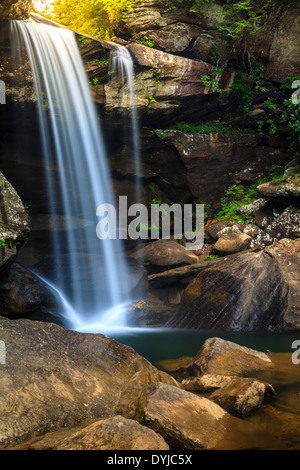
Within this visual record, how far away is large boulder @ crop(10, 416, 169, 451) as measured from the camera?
3.02m

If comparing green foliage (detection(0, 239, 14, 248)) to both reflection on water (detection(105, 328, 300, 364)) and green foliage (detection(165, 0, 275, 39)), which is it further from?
green foliage (detection(165, 0, 275, 39))

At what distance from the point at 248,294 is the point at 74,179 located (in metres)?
7.64

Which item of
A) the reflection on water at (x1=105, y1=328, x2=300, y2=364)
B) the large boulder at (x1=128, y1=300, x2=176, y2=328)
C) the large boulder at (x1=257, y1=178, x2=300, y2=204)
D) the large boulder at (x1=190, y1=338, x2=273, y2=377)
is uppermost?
the large boulder at (x1=257, y1=178, x2=300, y2=204)

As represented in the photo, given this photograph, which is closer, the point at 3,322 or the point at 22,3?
the point at 3,322

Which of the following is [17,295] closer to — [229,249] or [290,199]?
[229,249]

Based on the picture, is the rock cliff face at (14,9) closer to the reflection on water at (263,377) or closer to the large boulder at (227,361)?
the reflection on water at (263,377)

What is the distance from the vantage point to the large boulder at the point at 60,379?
355cm

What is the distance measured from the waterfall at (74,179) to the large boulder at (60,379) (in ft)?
18.9

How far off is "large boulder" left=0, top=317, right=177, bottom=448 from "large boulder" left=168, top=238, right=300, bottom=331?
4.83 metres

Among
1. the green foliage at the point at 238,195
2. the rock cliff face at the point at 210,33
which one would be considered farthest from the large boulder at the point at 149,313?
the rock cliff face at the point at 210,33

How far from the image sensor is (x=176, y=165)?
46.6 ft

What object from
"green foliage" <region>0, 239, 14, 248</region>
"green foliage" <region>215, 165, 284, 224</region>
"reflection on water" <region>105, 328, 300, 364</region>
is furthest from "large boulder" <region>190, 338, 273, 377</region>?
"green foliage" <region>215, 165, 284, 224</region>

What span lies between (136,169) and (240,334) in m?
8.02
